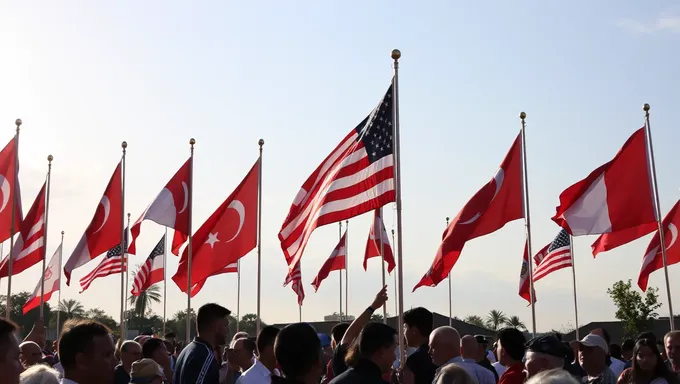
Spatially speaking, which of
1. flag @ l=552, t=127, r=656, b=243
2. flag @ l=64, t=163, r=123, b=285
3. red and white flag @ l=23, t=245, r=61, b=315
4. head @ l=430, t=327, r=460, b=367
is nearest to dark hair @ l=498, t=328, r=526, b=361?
head @ l=430, t=327, r=460, b=367

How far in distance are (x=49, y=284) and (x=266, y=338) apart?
24623mm

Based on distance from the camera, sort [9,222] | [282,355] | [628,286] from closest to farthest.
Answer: [282,355] < [9,222] < [628,286]

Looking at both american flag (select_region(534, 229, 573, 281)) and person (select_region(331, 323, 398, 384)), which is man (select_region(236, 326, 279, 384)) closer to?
person (select_region(331, 323, 398, 384))

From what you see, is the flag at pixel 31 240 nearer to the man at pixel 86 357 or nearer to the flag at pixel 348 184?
the flag at pixel 348 184

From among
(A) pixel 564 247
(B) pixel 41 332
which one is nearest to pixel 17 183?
(B) pixel 41 332

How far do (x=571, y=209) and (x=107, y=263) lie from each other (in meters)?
16.2

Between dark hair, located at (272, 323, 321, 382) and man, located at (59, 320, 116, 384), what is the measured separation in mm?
1110

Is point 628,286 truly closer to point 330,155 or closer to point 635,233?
point 635,233

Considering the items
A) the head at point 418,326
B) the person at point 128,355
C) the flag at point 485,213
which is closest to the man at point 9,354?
the head at point 418,326

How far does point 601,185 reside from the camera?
16516mm

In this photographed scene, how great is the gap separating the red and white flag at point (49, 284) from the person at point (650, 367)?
2337cm

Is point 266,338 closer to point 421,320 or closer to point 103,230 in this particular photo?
point 421,320

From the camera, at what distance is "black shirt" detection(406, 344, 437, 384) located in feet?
26.4

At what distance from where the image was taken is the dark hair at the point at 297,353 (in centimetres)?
584
